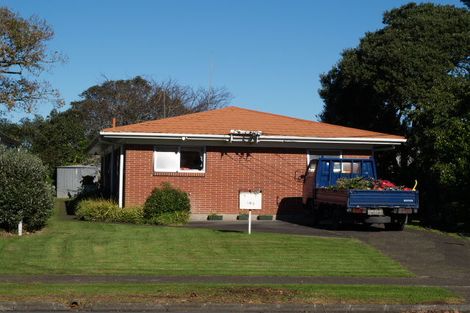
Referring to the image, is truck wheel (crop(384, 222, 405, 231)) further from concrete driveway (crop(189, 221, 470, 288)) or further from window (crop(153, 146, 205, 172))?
window (crop(153, 146, 205, 172))

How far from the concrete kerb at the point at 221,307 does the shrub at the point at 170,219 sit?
10.6 metres

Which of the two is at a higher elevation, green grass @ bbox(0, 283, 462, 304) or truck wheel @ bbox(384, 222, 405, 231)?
truck wheel @ bbox(384, 222, 405, 231)

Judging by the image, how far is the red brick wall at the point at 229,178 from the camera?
23188 millimetres

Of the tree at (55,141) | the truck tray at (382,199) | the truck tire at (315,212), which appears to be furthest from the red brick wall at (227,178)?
the tree at (55,141)

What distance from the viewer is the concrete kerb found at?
10.2 metres

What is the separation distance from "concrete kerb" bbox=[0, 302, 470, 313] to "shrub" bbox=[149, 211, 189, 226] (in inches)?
419

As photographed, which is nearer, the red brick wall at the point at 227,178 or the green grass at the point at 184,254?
the green grass at the point at 184,254

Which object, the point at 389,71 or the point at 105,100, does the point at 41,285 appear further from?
the point at 105,100

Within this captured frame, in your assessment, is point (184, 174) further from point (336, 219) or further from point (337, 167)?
point (336, 219)

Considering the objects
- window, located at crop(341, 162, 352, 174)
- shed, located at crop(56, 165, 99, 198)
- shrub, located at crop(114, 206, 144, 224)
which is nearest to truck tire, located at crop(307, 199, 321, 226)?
window, located at crop(341, 162, 352, 174)

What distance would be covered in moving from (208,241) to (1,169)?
5.86 meters

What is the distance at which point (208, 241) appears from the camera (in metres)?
17.0

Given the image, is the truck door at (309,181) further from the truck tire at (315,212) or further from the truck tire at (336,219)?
the truck tire at (336,219)

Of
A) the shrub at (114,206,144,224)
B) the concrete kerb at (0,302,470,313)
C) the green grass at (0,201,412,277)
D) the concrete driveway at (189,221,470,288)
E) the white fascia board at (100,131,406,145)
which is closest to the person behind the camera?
the concrete kerb at (0,302,470,313)
